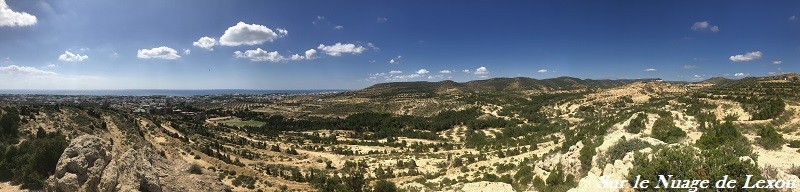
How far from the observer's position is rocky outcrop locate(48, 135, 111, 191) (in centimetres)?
1775

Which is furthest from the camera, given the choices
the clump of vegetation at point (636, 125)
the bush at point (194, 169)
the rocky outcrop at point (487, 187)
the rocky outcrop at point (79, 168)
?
the clump of vegetation at point (636, 125)

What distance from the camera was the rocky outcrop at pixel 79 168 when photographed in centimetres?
1775

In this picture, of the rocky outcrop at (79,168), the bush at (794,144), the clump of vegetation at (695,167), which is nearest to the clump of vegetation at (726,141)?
the bush at (794,144)

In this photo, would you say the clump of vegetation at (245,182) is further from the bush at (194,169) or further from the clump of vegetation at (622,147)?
the clump of vegetation at (622,147)

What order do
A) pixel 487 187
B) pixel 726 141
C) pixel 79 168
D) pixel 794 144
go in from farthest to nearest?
pixel 794 144 < pixel 726 141 < pixel 487 187 < pixel 79 168

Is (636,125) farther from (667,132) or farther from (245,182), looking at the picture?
(245,182)

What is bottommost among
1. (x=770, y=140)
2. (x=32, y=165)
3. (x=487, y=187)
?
(x=487, y=187)

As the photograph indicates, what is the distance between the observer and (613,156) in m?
21.0

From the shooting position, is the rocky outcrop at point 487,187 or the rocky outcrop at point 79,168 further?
the rocky outcrop at point 487,187

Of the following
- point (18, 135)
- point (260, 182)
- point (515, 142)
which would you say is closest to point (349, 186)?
point (260, 182)

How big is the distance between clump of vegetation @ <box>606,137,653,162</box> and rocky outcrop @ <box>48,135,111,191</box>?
25.2 meters

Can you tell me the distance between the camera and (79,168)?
18281 mm

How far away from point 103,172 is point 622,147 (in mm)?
25886

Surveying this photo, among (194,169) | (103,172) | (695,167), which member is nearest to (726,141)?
(695,167)
